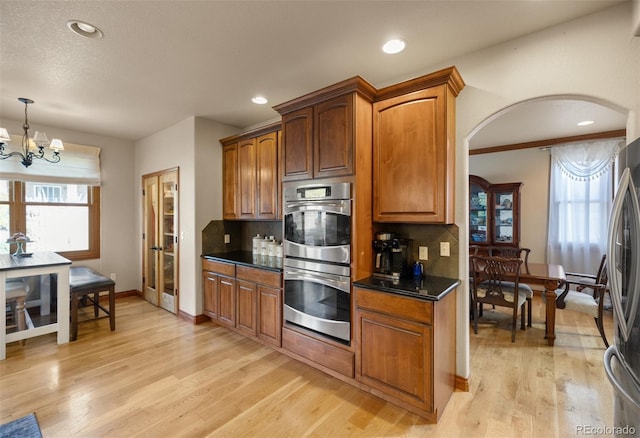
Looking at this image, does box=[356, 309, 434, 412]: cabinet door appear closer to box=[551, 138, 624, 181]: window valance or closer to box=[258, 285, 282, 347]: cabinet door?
box=[258, 285, 282, 347]: cabinet door

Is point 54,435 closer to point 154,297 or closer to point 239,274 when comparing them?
point 239,274

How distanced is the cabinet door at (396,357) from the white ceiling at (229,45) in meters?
2.08

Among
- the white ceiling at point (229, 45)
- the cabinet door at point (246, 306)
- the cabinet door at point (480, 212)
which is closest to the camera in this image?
the white ceiling at point (229, 45)

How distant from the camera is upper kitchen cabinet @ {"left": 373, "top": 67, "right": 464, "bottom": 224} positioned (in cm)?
215

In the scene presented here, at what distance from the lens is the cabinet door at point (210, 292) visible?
3648 mm

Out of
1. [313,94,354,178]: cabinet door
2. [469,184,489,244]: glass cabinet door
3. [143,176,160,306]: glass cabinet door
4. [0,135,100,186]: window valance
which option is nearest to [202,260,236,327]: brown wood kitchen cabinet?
[143,176,160,306]: glass cabinet door

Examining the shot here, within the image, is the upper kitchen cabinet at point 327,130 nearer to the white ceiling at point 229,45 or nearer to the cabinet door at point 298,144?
the cabinet door at point 298,144

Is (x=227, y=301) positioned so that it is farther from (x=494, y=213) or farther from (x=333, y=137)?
(x=494, y=213)

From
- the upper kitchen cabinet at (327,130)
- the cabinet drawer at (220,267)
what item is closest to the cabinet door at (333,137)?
the upper kitchen cabinet at (327,130)

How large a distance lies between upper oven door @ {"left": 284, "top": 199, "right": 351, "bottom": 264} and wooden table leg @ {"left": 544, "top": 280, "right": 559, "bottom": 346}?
8.16 feet

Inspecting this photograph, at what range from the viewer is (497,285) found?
3.41 m

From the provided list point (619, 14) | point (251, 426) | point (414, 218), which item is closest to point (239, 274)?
point (251, 426)

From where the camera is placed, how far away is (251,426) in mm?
1938

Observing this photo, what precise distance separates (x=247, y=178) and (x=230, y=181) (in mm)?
405
